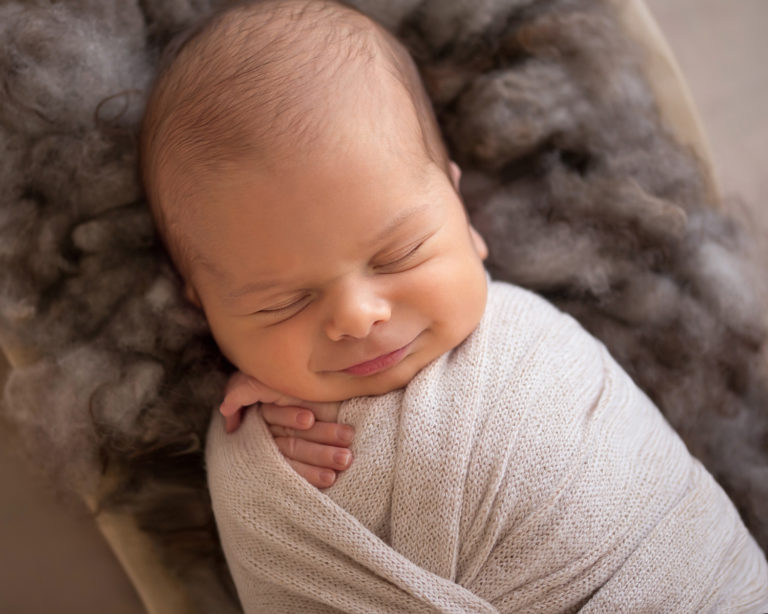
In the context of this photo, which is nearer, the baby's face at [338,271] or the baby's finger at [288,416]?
the baby's face at [338,271]

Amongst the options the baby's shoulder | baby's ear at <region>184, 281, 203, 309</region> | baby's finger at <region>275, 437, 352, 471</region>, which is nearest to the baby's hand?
baby's finger at <region>275, 437, 352, 471</region>

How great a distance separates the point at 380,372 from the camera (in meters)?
0.84

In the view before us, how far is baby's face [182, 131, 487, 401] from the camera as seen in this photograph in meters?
0.75

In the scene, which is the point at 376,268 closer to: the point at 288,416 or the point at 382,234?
the point at 382,234

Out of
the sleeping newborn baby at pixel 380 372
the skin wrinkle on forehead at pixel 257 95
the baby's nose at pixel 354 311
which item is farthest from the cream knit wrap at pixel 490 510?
the skin wrinkle on forehead at pixel 257 95

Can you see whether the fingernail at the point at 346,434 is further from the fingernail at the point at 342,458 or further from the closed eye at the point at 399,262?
the closed eye at the point at 399,262

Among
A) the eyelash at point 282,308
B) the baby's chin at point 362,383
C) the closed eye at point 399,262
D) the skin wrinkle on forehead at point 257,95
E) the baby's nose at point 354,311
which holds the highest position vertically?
the skin wrinkle on forehead at point 257,95

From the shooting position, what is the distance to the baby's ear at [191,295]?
91cm

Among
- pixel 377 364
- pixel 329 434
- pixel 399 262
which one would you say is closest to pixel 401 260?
pixel 399 262

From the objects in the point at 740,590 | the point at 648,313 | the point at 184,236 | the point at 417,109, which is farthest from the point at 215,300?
the point at 740,590

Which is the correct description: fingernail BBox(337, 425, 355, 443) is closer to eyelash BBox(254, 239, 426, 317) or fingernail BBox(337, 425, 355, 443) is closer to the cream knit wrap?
the cream knit wrap

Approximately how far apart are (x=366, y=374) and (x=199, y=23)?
1.65 feet

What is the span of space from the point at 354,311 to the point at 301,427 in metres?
0.19

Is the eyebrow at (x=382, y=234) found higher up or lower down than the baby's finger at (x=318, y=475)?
higher up
